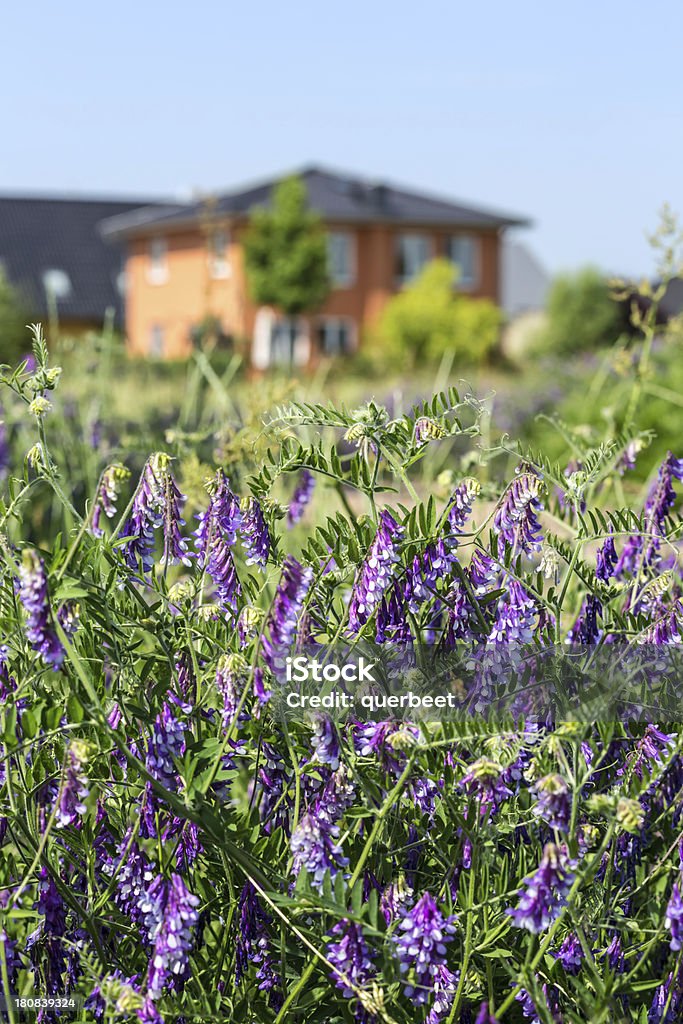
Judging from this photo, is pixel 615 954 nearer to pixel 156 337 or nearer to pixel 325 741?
pixel 325 741

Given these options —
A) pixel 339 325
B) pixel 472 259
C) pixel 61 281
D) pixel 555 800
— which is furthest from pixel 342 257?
pixel 555 800

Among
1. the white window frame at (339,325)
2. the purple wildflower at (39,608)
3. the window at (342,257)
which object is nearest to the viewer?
the purple wildflower at (39,608)

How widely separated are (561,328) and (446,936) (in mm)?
43439

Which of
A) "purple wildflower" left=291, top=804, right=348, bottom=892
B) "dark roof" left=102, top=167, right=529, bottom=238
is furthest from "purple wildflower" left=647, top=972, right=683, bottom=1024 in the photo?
"dark roof" left=102, top=167, right=529, bottom=238

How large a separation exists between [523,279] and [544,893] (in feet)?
218

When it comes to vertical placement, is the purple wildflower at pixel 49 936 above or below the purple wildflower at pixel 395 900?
below

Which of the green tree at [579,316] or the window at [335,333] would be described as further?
the green tree at [579,316]

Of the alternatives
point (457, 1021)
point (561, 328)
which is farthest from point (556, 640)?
point (561, 328)

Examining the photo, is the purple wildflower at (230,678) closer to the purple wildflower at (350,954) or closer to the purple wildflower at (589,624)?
the purple wildflower at (350,954)

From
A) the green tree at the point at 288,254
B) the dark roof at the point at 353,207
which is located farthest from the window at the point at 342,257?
the green tree at the point at 288,254

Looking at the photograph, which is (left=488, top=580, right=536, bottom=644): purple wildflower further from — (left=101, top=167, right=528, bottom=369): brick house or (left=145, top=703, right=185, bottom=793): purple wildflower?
(left=101, top=167, right=528, bottom=369): brick house

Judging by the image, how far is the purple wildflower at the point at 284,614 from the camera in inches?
62.4

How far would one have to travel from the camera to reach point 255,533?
178 centimetres

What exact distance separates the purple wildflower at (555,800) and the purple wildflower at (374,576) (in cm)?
34
